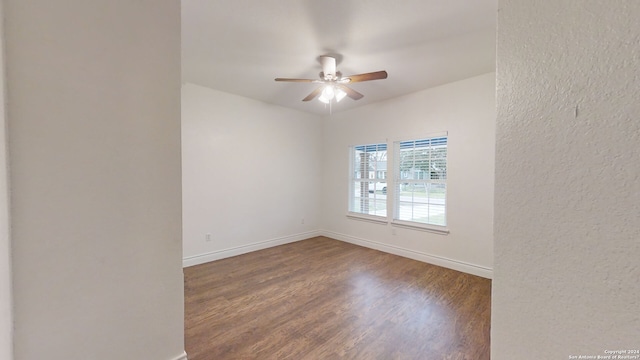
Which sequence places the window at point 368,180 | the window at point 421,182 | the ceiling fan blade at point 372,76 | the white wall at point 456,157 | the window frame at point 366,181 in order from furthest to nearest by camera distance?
the window at point 368,180 → the window frame at point 366,181 → the window at point 421,182 → the white wall at point 456,157 → the ceiling fan blade at point 372,76

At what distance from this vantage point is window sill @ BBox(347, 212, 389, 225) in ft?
14.1

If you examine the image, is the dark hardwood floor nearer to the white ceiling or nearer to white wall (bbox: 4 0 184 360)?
white wall (bbox: 4 0 184 360)

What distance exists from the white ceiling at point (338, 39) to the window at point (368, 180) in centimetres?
136

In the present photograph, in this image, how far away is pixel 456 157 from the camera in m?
3.46

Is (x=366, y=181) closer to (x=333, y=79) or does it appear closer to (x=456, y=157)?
(x=456, y=157)

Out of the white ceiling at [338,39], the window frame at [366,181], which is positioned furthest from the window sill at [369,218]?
the white ceiling at [338,39]

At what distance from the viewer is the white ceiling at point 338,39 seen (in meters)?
1.99

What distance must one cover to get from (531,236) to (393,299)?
7.94ft

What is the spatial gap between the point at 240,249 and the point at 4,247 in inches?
125

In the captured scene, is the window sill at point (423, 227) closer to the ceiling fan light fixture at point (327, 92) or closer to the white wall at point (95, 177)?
the ceiling fan light fixture at point (327, 92)

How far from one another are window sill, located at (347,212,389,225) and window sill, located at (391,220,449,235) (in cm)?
20

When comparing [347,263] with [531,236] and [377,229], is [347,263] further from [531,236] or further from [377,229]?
[531,236]

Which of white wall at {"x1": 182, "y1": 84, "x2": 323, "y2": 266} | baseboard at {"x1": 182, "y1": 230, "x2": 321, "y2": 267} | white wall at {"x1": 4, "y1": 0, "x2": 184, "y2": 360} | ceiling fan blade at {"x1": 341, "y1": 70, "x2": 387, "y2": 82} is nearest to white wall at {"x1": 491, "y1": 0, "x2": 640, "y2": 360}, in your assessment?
white wall at {"x1": 4, "y1": 0, "x2": 184, "y2": 360}

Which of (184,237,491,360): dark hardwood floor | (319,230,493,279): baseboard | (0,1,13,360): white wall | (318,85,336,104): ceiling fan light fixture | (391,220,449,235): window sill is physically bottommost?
(184,237,491,360): dark hardwood floor
